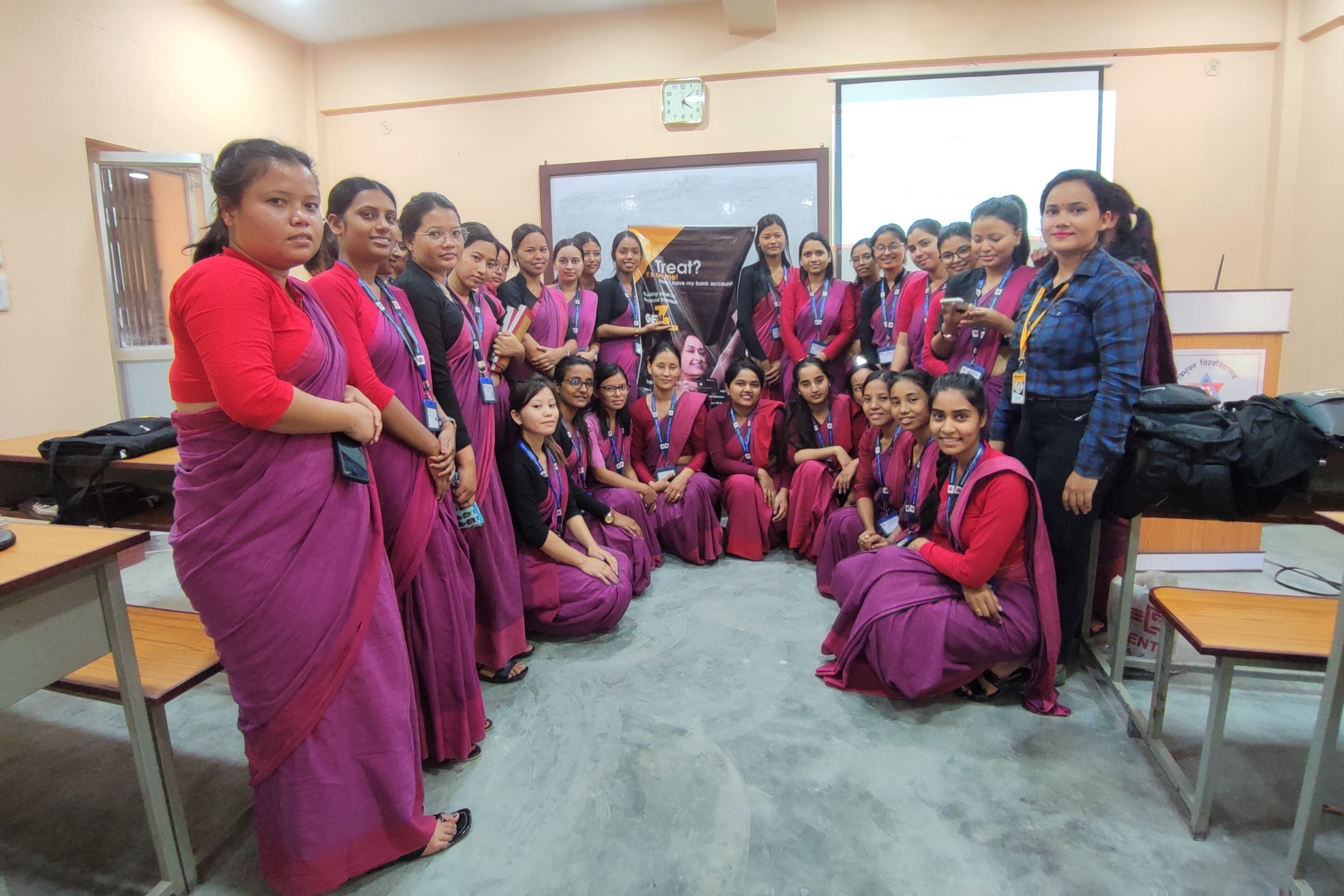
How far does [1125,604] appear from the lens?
2.16 m

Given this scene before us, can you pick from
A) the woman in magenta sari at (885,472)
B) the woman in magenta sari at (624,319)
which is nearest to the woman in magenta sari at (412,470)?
the woman in magenta sari at (885,472)

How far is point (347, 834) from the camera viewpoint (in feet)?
4.78

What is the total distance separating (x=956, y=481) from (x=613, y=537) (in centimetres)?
143

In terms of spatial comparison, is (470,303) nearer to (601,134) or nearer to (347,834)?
(347,834)

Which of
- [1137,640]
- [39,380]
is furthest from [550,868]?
[39,380]

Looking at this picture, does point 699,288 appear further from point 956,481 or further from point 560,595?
point 956,481

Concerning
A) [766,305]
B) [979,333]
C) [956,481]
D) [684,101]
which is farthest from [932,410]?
[684,101]

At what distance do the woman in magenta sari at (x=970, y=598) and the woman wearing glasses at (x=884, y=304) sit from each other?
1175mm

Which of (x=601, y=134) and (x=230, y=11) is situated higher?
(x=230, y=11)

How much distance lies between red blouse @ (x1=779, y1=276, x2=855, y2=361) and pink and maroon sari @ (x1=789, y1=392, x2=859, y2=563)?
1.34 feet

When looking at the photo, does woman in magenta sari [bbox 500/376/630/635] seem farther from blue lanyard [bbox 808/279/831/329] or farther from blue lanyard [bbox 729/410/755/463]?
blue lanyard [bbox 808/279/831/329]

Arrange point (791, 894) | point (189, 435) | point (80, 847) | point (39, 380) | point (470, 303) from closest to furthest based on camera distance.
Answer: point (189, 435) < point (791, 894) < point (80, 847) < point (470, 303) < point (39, 380)

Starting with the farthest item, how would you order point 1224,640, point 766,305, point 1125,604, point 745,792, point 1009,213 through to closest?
point 766,305 → point 1009,213 → point 1125,604 → point 745,792 → point 1224,640

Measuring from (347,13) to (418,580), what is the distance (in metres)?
4.72
